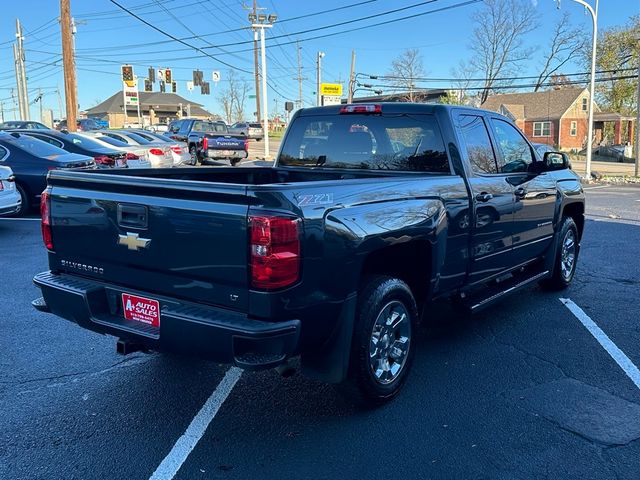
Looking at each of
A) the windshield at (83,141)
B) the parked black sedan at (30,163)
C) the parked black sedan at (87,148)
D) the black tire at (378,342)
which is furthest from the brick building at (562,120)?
the black tire at (378,342)

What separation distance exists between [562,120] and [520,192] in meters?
57.1

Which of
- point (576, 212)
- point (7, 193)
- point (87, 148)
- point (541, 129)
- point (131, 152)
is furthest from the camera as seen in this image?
point (541, 129)

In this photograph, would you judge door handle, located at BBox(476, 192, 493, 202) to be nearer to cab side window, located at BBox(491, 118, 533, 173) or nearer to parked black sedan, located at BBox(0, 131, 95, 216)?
cab side window, located at BBox(491, 118, 533, 173)

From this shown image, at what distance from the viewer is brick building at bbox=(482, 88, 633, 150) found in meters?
56.7

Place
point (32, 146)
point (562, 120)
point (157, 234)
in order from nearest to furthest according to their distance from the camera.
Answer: point (157, 234) < point (32, 146) < point (562, 120)

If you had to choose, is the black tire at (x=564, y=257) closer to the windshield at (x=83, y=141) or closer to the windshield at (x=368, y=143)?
the windshield at (x=368, y=143)

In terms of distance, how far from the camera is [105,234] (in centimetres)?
345

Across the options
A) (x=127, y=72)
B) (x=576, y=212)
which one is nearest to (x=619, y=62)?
(x=127, y=72)

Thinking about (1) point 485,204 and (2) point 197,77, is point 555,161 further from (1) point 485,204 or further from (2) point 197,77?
(2) point 197,77

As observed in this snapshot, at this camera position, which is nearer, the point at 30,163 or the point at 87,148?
the point at 30,163

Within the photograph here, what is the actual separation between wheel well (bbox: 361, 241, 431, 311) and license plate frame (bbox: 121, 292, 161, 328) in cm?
128

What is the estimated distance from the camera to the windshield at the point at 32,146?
11648mm

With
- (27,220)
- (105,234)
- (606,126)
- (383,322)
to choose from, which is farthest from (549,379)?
(606,126)

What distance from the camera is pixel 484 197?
456cm
